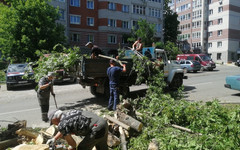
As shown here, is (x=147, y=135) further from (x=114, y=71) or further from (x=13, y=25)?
(x=13, y=25)

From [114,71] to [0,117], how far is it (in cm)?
469

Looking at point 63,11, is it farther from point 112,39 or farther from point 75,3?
point 112,39

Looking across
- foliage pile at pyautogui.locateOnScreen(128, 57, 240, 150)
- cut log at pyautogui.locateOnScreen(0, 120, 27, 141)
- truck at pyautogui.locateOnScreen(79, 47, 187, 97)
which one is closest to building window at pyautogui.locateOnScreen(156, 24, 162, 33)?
truck at pyautogui.locateOnScreen(79, 47, 187, 97)

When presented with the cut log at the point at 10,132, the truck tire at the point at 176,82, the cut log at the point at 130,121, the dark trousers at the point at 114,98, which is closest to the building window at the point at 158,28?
the truck tire at the point at 176,82

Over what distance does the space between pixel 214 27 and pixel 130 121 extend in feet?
184

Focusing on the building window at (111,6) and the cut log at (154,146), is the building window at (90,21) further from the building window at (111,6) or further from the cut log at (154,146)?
the cut log at (154,146)

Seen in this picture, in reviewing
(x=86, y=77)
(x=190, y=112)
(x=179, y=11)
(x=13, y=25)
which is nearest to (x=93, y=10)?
(x=13, y=25)

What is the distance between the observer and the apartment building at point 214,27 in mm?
50750

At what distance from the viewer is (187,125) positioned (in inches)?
240

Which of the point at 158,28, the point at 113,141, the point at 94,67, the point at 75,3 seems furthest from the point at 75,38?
the point at 113,141

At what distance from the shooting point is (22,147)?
4.09 m

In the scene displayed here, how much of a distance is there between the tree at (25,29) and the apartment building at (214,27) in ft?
143

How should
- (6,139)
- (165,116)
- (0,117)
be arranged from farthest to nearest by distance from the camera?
(0,117), (165,116), (6,139)

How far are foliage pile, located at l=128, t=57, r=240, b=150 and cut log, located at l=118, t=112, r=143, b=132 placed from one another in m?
0.19
